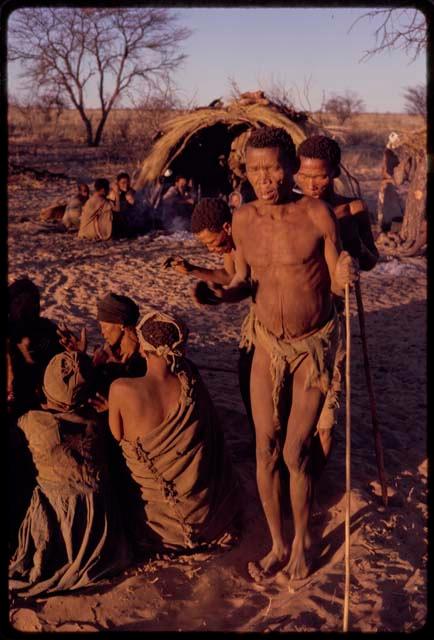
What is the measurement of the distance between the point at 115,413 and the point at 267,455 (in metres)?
0.77

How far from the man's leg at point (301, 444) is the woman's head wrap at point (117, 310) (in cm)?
105

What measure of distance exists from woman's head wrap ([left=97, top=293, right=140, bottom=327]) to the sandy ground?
1.18 metres

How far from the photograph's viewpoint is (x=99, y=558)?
2.95 meters

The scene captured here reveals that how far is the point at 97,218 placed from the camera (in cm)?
1092

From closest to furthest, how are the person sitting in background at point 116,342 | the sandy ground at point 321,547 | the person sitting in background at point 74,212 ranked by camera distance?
the sandy ground at point 321,547
the person sitting in background at point 116,342
the person sitting in background at point 74,212

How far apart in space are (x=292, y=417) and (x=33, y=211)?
10950 mm

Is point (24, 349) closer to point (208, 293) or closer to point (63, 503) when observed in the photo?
point (63, 503)

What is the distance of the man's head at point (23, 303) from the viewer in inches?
134

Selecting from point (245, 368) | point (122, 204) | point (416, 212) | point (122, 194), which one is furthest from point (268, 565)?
point (122, 194)

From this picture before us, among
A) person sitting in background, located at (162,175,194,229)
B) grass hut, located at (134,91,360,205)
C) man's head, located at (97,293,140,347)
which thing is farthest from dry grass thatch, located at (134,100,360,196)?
man's head, located at (97,293,140,347)

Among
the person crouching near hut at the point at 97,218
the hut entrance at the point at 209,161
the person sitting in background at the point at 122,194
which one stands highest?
the hut entrance at the point at 209,161

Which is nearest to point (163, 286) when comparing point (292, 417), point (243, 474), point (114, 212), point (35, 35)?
point (114, 212)

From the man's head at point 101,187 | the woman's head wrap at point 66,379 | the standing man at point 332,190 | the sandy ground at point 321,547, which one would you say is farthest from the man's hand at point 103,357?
the man's head at point 101,187

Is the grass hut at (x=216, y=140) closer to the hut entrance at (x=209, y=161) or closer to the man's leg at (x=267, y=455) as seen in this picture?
the hut entrance at (x=209, y=161)
